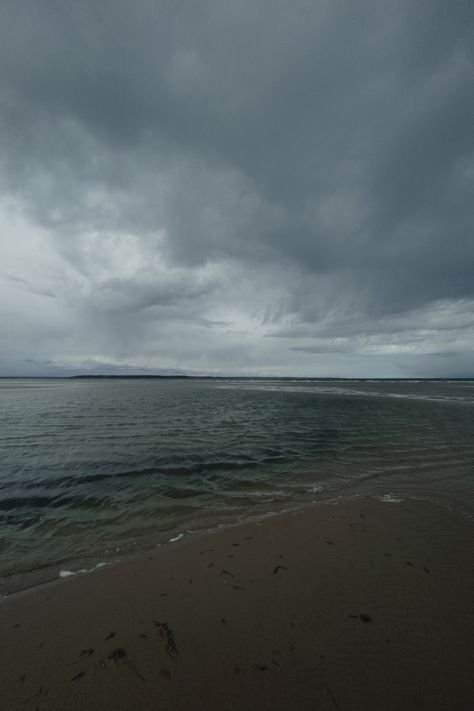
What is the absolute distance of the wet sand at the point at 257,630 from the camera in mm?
3148

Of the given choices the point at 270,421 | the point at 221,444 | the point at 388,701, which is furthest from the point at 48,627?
the point at 270,421

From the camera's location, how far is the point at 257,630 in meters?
4.02

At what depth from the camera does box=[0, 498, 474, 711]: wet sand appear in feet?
10.3

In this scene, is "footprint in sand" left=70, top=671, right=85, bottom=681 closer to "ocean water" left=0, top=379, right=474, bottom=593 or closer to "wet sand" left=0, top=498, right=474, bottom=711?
"wet sand" left=0, top=498, right=474, bottom=711

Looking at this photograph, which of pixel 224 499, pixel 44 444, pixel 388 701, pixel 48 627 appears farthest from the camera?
pixel 44 444

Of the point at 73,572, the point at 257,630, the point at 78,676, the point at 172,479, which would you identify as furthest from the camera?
the point at 172,479

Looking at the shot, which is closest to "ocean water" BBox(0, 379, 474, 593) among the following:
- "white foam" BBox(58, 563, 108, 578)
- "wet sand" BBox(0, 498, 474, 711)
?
"white foam" BBox(58, 563, 108, 578)

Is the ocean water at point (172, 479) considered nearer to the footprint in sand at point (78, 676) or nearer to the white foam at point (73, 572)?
the white foam at point (73, 572)

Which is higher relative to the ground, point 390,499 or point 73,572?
point 390,499

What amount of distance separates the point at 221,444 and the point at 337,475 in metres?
7.16

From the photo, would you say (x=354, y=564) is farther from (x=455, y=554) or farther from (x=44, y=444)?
(x=44, y=444)

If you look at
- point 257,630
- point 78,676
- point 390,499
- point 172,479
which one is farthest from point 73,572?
point 390,499

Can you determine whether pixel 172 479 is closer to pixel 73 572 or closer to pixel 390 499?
pixel 73 572

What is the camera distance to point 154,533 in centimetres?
727
